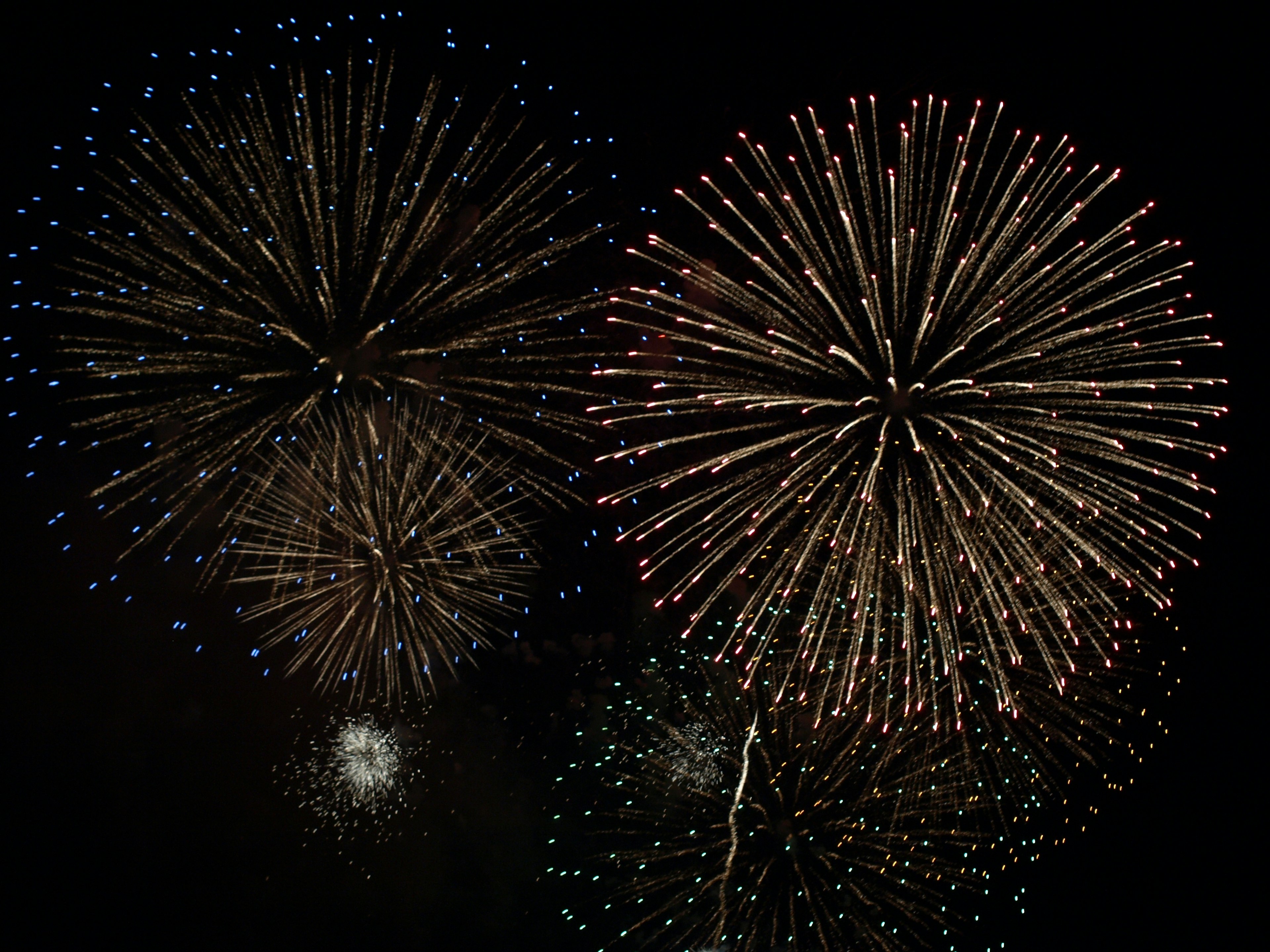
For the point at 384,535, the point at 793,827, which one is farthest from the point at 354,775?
the point at 793,827

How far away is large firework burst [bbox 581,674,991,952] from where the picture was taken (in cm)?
854

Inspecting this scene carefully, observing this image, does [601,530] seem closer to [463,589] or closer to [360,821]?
[463,589]

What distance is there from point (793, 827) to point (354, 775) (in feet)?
19.1

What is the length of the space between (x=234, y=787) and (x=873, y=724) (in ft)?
28.4

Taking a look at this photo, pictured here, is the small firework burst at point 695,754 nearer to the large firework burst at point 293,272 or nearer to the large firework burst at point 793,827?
the large firework burst at point 793,827

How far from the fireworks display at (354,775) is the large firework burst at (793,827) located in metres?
2.95

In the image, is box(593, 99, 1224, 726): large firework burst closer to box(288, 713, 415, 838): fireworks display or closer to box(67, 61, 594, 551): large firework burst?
box(67, 61, 594, 551): large firework burst

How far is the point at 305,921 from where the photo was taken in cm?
1035

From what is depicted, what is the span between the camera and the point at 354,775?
927 cm

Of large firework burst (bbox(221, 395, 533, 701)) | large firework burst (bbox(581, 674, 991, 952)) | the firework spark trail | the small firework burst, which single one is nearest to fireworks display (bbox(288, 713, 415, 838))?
large firework burst (bbox(221, 395, 533, 701))

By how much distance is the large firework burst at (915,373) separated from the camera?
18.1 feet

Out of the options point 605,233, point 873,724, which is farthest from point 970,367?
point 873,724

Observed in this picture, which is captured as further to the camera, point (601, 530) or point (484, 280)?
point (601, 530)

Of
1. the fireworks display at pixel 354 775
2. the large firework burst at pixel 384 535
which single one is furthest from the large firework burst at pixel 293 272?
the fireworks display at pixel 354 775
